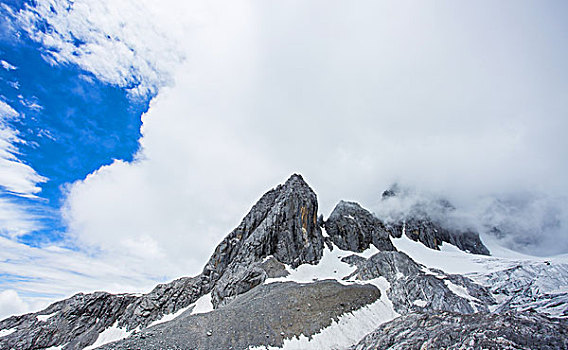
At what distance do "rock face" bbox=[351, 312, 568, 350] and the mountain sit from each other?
58mm

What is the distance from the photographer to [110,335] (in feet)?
167

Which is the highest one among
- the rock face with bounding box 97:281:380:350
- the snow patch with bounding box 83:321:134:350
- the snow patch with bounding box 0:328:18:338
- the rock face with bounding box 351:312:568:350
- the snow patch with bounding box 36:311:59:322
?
the snow patch with bounding box 36:311:59:322

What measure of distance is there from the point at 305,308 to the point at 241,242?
30.4 m

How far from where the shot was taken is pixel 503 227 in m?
148

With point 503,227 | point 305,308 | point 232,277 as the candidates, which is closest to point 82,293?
point 232,277

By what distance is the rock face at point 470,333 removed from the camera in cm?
1220

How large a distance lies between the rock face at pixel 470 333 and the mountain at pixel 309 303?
6cm

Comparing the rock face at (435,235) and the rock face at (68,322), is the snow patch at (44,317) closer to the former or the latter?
the rock face at (68,322)

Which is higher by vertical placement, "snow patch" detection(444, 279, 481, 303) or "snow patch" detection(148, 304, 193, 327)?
"snow patch" detection(148, 304, 193, 327)

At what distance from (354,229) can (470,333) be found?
70928mm

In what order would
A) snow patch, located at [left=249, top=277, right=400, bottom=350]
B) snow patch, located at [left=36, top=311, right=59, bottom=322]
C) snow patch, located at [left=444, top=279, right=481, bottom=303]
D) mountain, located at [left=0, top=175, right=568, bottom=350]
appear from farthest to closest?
snow patch, located at [left=36, top=311, right=59, bottom=322], snow patch, located at [left=444, top=279, right=481, bottom=303], snow patch, located at [left=249, top=277, right=400, bottom=350], mountain, located at [left=0, top=175, right=568, bottom=350]

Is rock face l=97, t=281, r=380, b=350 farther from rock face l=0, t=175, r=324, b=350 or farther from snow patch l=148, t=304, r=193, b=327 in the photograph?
snow patch l=148, t=304, r=193, b=327

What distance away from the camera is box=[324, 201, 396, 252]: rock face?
3147 inches

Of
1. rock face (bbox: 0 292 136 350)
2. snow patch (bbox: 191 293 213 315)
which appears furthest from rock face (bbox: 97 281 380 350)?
rock face (bbox: 0 292 136 350)
